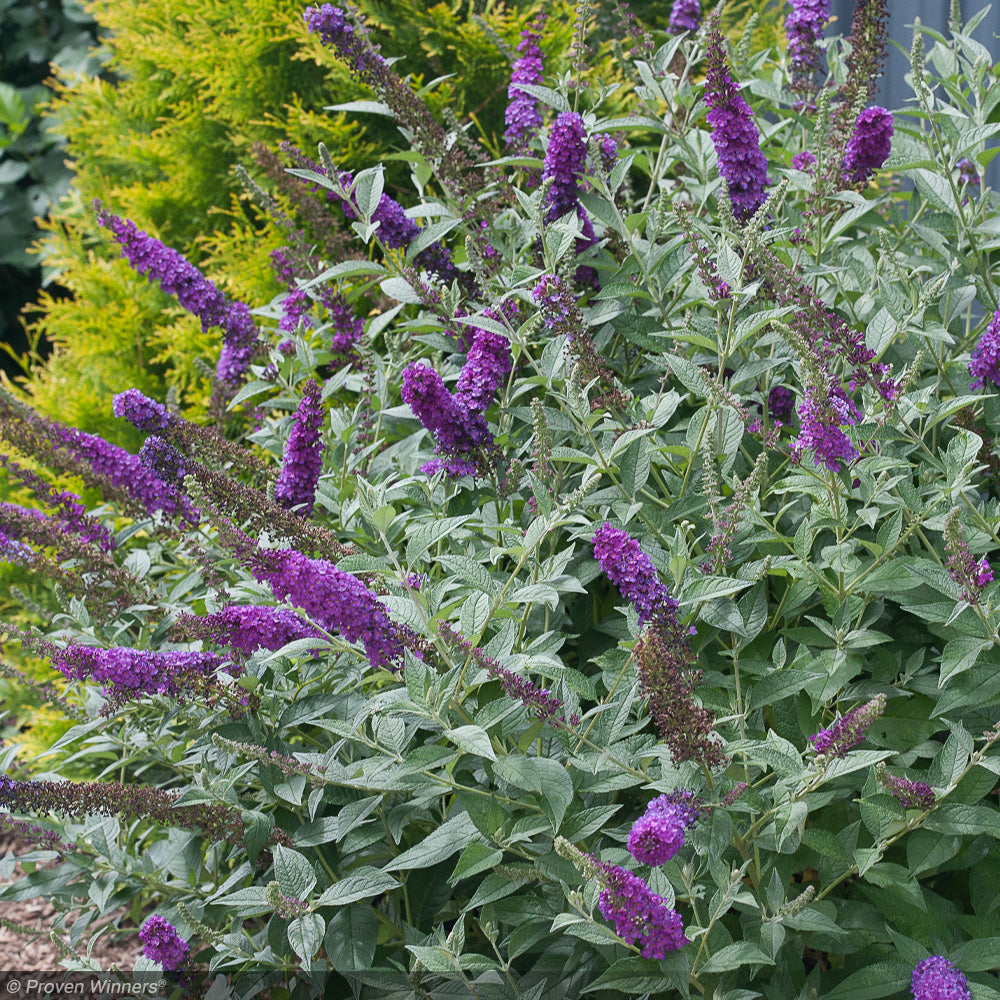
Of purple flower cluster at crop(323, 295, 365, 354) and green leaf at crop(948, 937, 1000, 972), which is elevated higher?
purple flower cluster at crop(323, 295, 365, 354)

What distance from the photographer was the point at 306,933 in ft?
5.17

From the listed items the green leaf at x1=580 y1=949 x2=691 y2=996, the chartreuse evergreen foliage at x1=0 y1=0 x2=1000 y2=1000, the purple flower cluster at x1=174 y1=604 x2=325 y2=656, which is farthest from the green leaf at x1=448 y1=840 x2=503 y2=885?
the purple flower cluster at x1=174 y1=604 x2=325 y2=656

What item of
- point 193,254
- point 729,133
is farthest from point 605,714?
point 193,254

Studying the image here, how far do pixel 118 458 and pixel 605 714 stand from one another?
4.57ft

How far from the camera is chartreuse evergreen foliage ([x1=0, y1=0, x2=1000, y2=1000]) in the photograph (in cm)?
149

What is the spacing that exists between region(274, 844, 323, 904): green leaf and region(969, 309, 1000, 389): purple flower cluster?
4.96 ft

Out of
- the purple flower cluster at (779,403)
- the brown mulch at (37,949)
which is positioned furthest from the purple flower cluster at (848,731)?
the brown mulch at (37,949)

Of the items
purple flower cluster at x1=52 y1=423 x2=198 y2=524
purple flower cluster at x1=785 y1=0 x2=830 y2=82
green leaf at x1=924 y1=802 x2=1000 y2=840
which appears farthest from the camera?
purple flower cluster at x1=785 y1=0 x2=830 y2=82

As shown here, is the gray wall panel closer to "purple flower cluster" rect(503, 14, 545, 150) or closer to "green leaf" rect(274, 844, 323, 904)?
"purple flower cluster" rect(503, 14, 545, 150)

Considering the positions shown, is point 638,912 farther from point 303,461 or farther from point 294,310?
point 294,310

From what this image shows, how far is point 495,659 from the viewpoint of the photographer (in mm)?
1538

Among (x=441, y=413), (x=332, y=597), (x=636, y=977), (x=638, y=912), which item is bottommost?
(x=636, y=977)

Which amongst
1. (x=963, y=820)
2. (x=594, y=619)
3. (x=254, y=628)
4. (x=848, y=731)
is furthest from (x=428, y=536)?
(x=963, y=820)

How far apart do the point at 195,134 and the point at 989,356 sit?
4166mm
